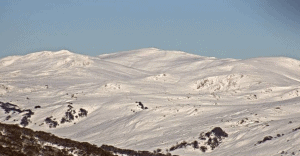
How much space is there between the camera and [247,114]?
154000mm

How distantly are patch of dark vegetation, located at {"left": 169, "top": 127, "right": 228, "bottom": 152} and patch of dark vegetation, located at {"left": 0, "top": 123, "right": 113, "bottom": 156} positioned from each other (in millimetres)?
75852

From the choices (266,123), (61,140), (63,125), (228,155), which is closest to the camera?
(61,140)

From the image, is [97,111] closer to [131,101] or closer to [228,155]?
[131,101]

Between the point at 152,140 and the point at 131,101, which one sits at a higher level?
the point at 131,101

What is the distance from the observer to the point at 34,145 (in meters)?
55.4

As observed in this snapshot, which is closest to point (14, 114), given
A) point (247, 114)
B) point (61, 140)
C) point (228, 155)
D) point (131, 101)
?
point (131, 101)

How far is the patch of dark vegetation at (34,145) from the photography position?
2049 inches

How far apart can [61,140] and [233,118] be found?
9340 cm

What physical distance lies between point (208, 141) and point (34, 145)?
86928 millimetres

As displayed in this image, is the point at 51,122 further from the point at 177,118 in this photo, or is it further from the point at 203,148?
the point at 203,148

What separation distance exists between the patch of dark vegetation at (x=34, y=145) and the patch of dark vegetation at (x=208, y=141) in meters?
75.9

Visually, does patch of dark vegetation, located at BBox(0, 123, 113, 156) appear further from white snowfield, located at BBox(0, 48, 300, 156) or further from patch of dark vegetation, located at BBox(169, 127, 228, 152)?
patch of dark vegetation, located at BBox(169, 127, 228, 152)

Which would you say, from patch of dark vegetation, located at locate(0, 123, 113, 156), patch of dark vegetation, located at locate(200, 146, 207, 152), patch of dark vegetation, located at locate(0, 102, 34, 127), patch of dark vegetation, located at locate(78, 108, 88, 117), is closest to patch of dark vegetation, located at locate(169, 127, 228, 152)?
patch of dark vegetation, located at locate(200, 146, 207, 152)

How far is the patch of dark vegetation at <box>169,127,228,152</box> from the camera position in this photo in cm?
13762
